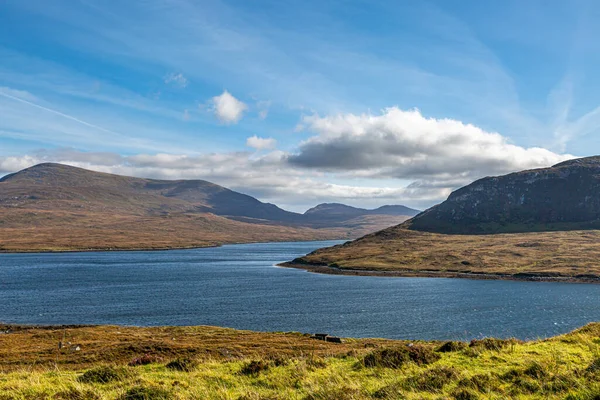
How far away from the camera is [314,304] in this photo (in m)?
124

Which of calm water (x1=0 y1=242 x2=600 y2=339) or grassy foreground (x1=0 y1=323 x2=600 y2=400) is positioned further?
calm water (x1=0 y1=242 x2=600 y2=339)

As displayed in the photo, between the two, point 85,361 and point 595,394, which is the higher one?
point 595,394

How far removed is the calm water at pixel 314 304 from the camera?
9713 cm

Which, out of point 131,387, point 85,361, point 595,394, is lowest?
point 85,361

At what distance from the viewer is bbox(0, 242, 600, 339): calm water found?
97.1 m

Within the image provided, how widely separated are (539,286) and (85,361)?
16459cm

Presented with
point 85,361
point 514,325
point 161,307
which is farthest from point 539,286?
point 85,361

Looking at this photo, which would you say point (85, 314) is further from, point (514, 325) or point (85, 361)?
point (514, 325)

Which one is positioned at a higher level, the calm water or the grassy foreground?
the grassy foreground

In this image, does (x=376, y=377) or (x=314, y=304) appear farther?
(x=314, y=304)

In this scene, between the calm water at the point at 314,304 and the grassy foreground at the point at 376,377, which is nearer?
the grassy foreground at the point at 376,377

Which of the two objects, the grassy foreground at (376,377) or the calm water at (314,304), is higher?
the grassy foreground at (376,377)

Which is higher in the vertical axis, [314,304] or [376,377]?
[376,377]

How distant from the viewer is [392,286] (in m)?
167
